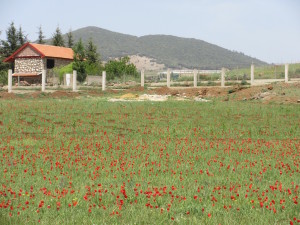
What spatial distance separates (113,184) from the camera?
8852 millimetres

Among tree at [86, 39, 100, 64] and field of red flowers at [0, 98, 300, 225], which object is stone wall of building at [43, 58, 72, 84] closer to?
tree at [86, 39, 100, 64]

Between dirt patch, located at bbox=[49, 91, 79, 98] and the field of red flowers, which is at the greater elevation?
dirt patch, located at bbox=[49, 91, 79, 98]

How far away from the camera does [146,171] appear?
1026cm

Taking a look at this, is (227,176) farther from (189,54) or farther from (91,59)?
(189,54)

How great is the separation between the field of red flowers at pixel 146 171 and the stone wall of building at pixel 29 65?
47.9m

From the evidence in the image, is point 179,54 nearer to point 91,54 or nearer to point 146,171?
point 91,54

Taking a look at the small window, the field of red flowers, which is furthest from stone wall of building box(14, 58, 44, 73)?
the field of red flowers

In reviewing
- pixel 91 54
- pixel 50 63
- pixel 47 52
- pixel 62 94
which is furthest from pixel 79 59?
pixel 62 94

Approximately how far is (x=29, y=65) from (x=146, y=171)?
6171 centimetres

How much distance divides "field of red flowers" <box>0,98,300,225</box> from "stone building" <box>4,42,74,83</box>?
4763 cm

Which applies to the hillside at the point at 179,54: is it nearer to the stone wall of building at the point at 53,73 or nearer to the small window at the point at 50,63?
the stone wall of building at the point at 53,73

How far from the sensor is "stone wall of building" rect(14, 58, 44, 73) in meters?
67.8

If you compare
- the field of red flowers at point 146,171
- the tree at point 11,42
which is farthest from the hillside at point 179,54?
the field of red flowers at point 146,171

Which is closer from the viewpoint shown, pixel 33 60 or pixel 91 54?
pixel 91 54
